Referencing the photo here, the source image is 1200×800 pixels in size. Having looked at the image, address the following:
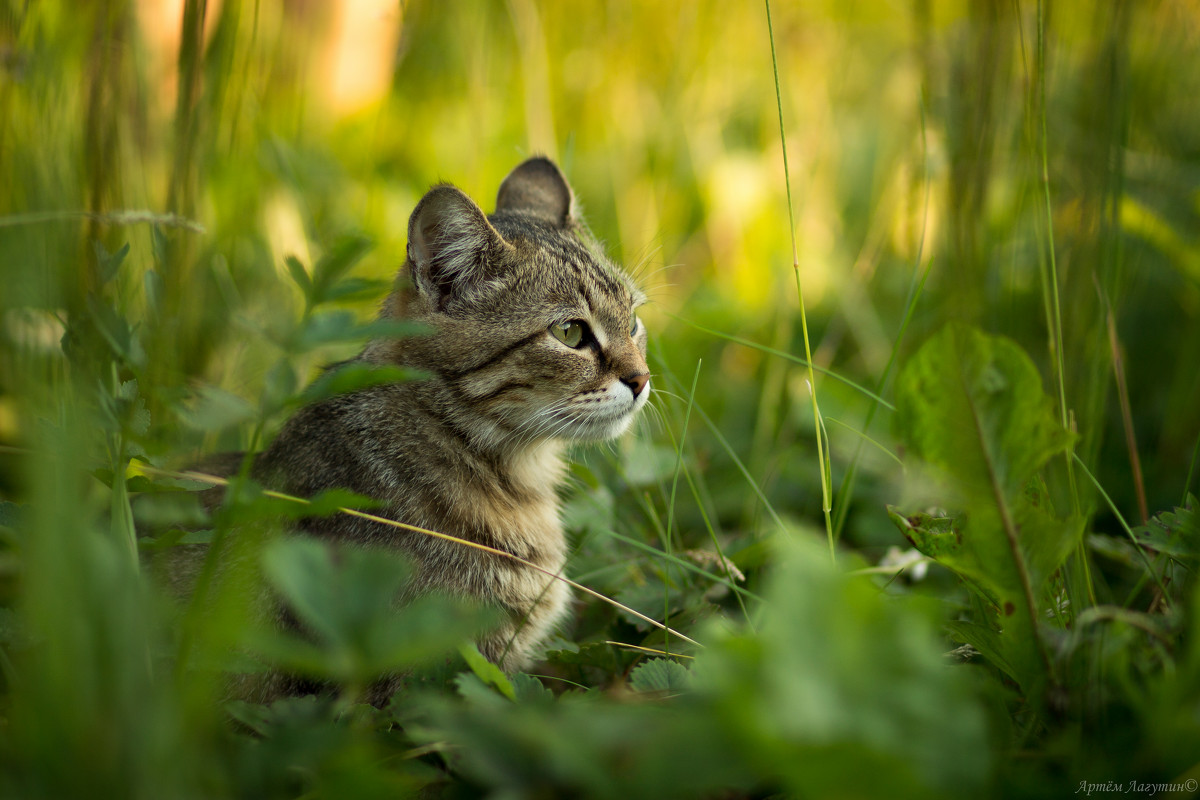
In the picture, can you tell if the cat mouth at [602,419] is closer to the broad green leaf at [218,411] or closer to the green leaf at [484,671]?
the green leaf at [484,671]

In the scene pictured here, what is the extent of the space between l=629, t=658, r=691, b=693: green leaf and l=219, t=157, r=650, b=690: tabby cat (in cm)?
47

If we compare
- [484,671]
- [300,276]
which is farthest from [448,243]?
[484,671]

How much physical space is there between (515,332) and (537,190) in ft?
2.60

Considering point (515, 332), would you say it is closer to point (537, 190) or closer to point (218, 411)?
point (537, 190)

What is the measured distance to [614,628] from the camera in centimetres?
170

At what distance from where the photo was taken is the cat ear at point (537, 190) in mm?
2541

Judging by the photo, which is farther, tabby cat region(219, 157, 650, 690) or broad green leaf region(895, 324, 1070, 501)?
tabby cat region(219, 157, 650, 690)

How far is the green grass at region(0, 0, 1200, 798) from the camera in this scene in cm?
79

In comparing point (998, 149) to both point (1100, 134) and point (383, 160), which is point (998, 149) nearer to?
point (1100, 134)

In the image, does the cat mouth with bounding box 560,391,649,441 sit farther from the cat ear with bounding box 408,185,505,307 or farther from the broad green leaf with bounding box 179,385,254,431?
the broad green leaf with bounding box 179,385,254,431

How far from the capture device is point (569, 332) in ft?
6.70

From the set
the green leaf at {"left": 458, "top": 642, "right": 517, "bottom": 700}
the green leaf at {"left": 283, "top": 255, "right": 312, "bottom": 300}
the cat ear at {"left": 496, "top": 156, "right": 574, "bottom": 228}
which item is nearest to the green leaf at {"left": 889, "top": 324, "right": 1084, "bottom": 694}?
the green leaf at {"left": 458, "top": 642, "right": 517, "bottom": 700}

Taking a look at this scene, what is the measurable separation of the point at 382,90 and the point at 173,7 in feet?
3.54

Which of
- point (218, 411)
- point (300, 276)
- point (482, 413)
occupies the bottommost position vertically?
point (482, 413)
